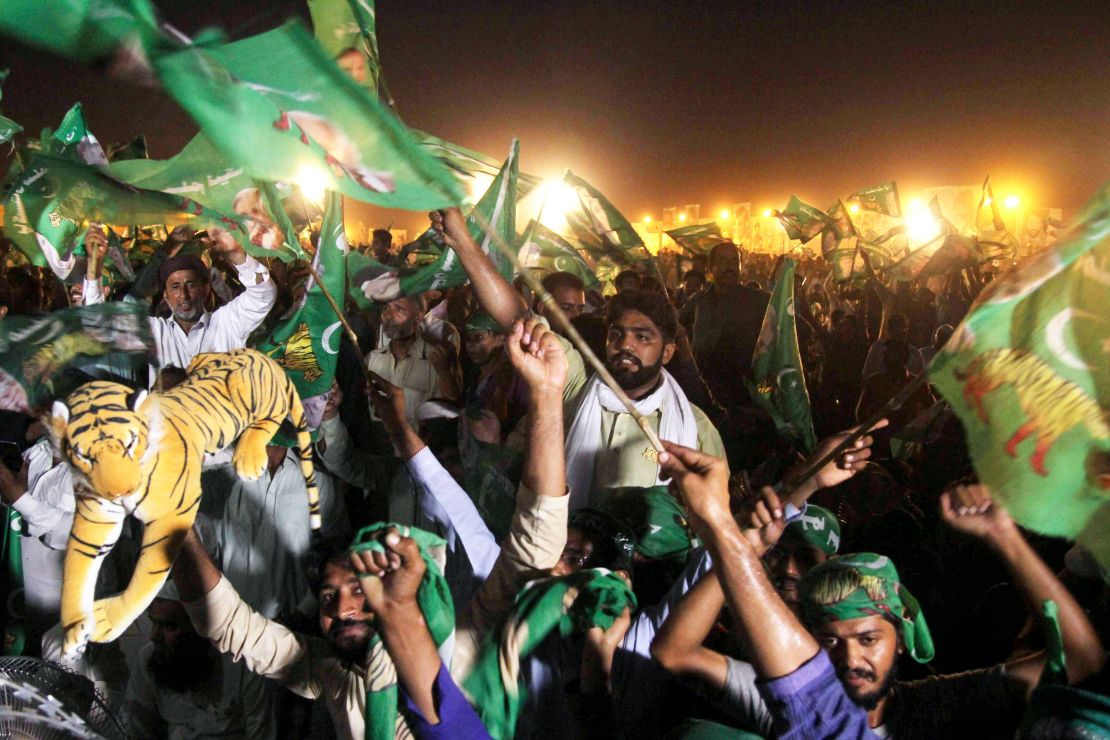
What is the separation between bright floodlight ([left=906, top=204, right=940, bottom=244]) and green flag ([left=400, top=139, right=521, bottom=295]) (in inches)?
321

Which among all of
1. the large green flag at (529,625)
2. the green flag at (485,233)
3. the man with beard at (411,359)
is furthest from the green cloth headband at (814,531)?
the man with beard at (411,359)

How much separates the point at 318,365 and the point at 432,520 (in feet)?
2.37

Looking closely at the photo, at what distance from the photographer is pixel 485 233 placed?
355cm

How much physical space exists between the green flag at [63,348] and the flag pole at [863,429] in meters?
1.84

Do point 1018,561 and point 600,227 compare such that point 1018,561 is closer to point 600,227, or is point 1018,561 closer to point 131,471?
point 131,471

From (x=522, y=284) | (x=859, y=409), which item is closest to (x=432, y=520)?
(x=859, y=409)

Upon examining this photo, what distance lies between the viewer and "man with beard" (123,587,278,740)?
9.29 feet

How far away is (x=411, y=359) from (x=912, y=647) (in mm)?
3448

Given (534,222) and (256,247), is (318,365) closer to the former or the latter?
(256,247)

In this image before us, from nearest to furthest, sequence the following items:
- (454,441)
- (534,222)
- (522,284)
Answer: (454,441) → (534,222) → (522,284)

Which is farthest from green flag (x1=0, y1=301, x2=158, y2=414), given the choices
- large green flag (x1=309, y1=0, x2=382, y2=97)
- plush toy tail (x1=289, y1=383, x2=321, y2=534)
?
large green flag (x1=309, y1=0, x2=382, y2=97)

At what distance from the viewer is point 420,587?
1.78m

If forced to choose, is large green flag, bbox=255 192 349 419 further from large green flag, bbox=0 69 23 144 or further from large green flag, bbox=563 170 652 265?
large green flag, bbox=563 170 652 265

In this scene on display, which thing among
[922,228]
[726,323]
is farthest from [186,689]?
[922,228]
